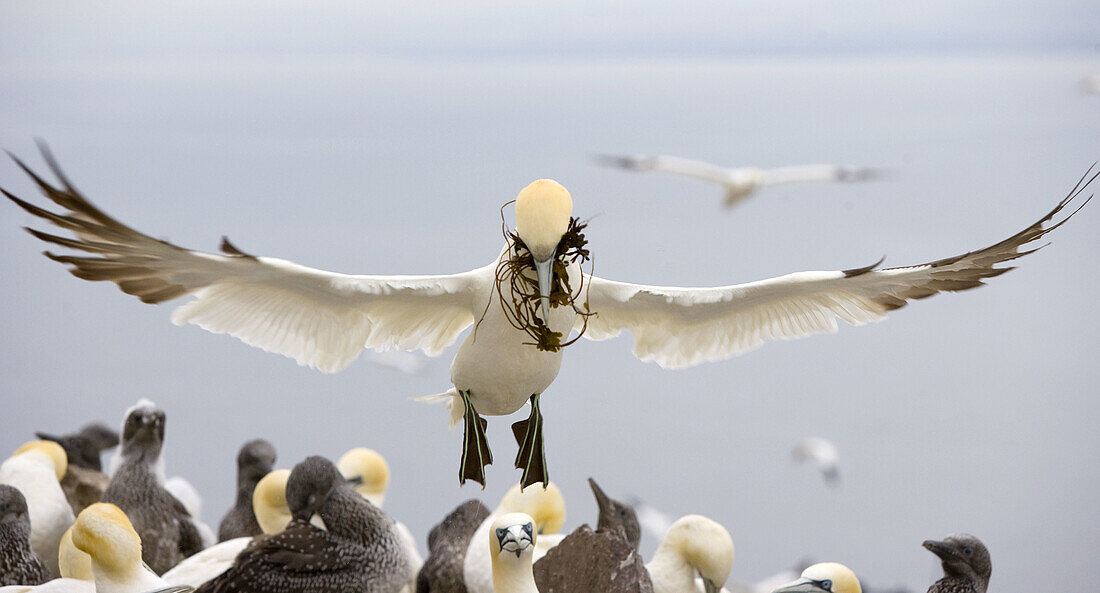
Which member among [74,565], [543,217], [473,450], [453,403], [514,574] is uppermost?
[543,217]

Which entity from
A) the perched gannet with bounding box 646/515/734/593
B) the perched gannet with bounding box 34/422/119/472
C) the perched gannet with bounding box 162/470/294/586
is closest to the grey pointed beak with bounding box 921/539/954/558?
the perched gannet with bounding box 646/515/734/593

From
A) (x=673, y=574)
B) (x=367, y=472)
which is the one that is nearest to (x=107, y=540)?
(x=367, y=472)

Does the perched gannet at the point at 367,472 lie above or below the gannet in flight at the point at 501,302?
below

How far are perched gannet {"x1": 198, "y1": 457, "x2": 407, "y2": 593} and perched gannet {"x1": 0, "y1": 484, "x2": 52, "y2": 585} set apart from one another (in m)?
0.63

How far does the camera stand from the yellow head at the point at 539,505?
4.04 metres

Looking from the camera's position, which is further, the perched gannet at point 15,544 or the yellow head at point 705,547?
the yellow head at point 705,547

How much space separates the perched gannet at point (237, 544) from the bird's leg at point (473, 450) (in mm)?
1033

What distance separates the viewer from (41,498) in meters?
4.08

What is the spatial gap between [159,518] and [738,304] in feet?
7.44

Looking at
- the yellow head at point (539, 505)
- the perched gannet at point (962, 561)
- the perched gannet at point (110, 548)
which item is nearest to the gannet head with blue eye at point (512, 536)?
the yellow head at point (539, 505)

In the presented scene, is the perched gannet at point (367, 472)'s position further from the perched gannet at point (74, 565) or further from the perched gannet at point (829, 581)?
the perched gannet at point (829, 581)

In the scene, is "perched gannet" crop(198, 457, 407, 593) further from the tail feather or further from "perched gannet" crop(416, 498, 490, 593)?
the tail feather

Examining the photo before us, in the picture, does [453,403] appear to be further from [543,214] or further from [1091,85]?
[1091,85]

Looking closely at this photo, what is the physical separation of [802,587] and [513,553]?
782 mm
